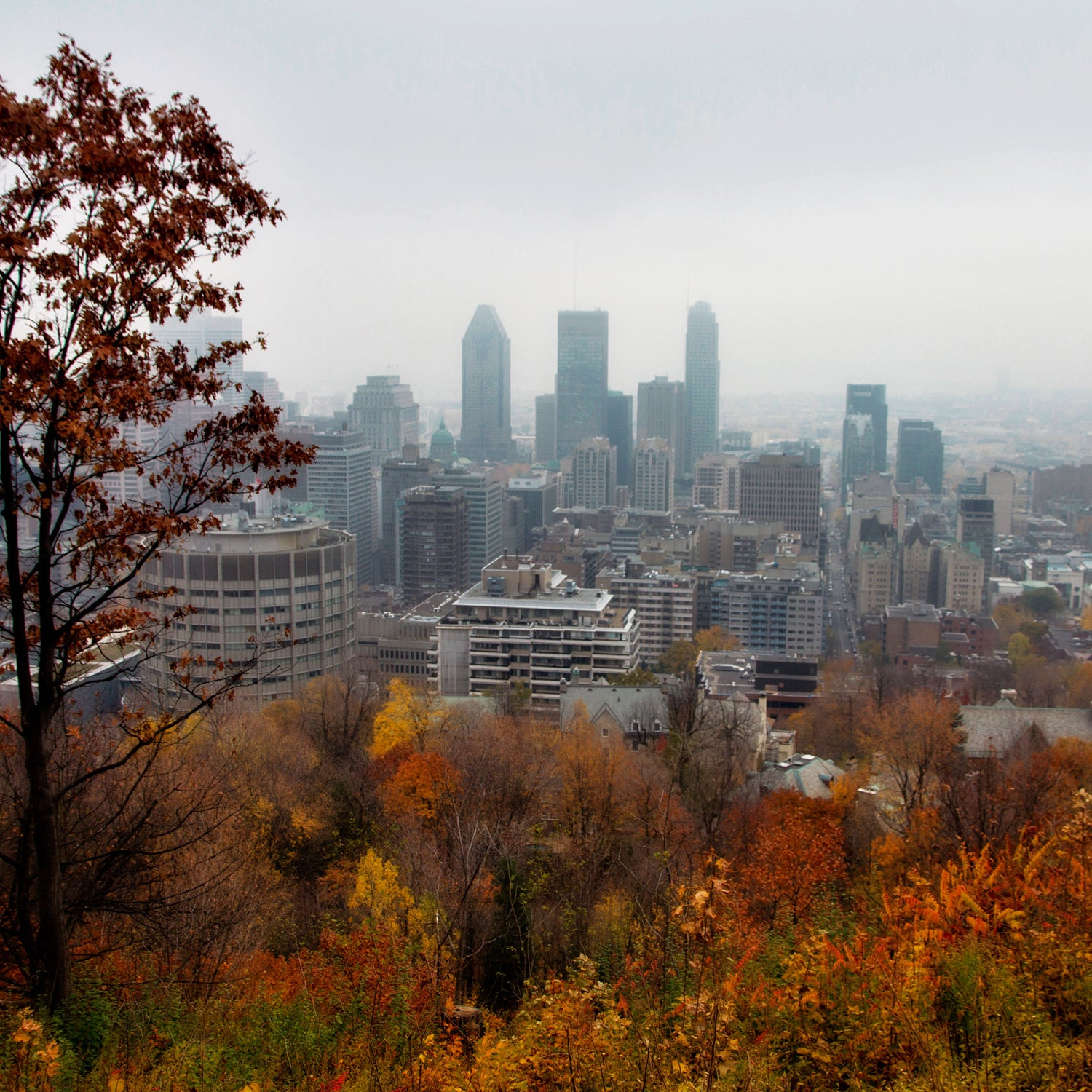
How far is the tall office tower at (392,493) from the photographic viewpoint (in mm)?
53281

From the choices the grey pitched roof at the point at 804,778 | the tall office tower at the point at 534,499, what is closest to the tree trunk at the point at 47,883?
the grey pitched roof at the point at 804,778

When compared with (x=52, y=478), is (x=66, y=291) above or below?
above

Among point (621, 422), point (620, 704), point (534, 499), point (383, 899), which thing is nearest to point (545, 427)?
point (621, 422)

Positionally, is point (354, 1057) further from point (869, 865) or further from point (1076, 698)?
point (1076, 698)

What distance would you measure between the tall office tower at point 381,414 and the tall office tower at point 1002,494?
37275mm

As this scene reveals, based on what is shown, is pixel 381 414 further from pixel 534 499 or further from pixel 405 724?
pixel 405 724

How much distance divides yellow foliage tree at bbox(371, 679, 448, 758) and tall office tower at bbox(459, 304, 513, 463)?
70.6m

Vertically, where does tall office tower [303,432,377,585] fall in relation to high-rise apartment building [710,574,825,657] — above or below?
above

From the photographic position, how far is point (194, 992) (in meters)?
4.46

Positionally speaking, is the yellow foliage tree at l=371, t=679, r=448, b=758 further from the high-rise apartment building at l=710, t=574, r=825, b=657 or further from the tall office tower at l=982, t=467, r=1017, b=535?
the tall office tower at l=982, t=467, r=1017, b=535

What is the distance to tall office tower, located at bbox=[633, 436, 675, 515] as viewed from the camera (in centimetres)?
6575

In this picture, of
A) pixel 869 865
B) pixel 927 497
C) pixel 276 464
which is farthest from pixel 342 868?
pixel 927 497

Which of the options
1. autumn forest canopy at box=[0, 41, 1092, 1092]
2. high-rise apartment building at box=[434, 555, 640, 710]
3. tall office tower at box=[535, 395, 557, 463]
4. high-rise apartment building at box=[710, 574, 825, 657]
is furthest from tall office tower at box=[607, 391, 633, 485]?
autumn forest canopy at box=[0, 41, 1092, 1092]

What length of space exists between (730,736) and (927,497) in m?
56.7
